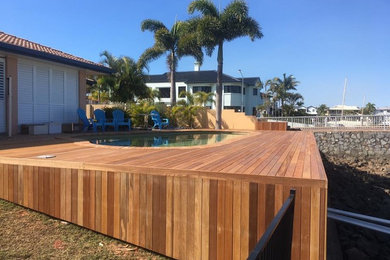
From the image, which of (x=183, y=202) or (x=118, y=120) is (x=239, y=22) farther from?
(x=183, y=202)

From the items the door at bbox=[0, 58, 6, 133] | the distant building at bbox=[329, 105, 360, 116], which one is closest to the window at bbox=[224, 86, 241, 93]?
the distant building at bbox=[329, 105, 360, 116]

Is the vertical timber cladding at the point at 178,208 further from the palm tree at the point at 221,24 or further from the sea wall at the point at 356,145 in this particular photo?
the sea wall at the point at 356,145

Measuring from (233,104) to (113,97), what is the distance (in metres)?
16.9

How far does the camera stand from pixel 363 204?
26.9 ft

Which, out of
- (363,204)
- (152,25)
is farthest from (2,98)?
(152,25)

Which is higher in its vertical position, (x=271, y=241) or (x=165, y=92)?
(x=165, y=92)

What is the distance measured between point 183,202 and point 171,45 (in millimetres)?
18077

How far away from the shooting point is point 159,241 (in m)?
3.00

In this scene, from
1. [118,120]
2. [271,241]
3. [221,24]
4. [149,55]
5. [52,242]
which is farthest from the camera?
[149,55]

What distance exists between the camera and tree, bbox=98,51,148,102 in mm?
21172

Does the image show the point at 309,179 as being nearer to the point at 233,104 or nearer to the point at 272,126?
the point at 272,126

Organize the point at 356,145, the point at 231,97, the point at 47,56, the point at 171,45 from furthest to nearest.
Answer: the point at 231,97 → the point at 171,45 → the point at 356,145 → the point at 47,56

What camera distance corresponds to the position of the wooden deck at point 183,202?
2443mm

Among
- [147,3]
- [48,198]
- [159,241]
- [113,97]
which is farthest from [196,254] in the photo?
[113,97]
